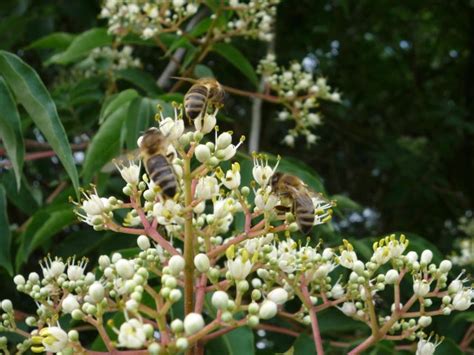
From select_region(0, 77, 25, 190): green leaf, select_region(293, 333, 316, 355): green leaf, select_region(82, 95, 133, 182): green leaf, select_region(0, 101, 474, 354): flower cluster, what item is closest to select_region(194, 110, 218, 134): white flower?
select_region(0, 101, 474, 354): flower cluster

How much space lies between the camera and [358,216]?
706cm

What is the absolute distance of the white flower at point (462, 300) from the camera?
2.15 m

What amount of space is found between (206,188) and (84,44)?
222 cm

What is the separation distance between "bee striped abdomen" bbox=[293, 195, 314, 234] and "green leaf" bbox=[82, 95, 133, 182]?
123 cm

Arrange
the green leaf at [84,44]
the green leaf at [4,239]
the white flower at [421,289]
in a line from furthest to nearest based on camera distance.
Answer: the green leaf at [84,44] < the green leaf at [4,239] < the white flower at [421,289]

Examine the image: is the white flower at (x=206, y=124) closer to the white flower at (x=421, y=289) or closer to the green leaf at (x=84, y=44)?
the white flower at (x=421, y=289)

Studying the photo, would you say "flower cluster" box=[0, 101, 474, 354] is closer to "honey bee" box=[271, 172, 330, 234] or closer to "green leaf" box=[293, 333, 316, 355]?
"honey bee" box=[271, 172, 330, 234]

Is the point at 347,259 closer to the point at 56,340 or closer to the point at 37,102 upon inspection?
the point at 56,340

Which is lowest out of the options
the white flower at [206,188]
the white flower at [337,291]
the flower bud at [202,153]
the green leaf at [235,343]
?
the green leaf at [235,343]

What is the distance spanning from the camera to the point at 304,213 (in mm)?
2062

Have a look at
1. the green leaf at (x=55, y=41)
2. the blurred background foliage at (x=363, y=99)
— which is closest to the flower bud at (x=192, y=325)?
the blurred background foliage at (x=363, y=99)

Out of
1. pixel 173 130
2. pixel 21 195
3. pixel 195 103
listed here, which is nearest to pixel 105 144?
pixel 21 195

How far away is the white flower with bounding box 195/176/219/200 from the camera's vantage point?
75.4 inches

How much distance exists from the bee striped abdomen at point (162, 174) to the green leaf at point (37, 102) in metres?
0.43
